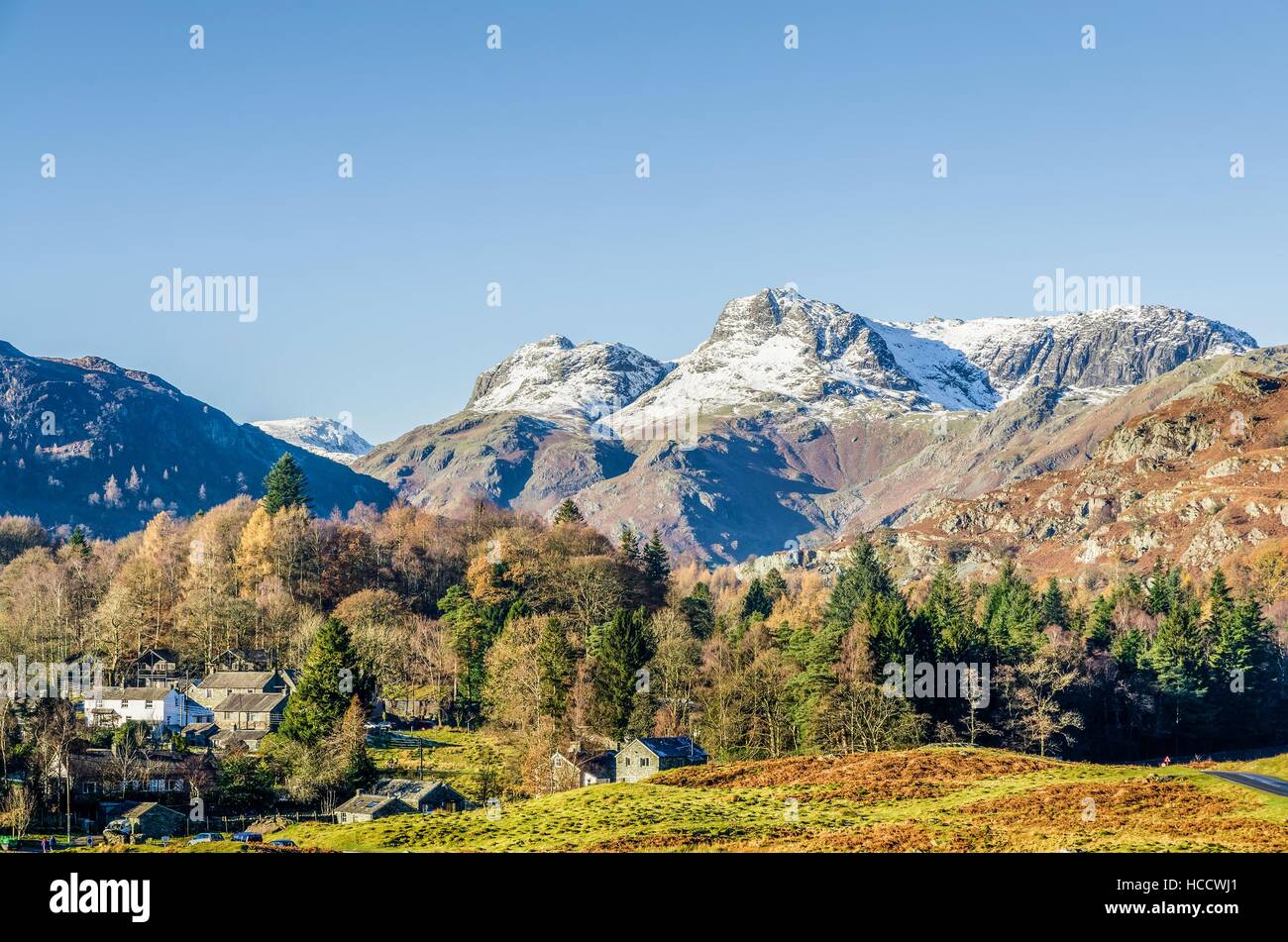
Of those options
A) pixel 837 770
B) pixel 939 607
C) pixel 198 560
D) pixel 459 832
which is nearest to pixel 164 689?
pixel 198 560

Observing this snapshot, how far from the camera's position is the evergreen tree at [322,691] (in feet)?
316

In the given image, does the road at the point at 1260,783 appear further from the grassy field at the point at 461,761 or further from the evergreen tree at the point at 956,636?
the grassy field at the point at 461,761

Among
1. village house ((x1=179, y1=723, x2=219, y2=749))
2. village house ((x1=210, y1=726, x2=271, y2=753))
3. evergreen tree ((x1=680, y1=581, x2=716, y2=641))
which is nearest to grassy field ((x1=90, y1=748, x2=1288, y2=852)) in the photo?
village house ((x1=210, y1=726, x2=271, y2=753))

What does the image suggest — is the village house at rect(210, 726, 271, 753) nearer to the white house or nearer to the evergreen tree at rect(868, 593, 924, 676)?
the white house

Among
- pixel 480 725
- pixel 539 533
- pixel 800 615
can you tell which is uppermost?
pixel 539 533

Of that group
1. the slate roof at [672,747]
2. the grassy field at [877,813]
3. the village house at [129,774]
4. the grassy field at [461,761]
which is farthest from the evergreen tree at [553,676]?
the village house at [129,774]

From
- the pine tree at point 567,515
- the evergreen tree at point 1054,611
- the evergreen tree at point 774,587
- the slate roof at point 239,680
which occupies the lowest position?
the slate roof at point 239,680

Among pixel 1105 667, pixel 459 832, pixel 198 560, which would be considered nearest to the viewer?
pixel 459 832

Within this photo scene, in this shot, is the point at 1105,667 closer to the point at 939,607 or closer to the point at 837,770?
the point at 939,607

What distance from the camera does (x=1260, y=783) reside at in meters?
59.9

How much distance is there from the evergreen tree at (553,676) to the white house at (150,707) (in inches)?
1404

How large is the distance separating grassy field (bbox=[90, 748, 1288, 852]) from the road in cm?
134
